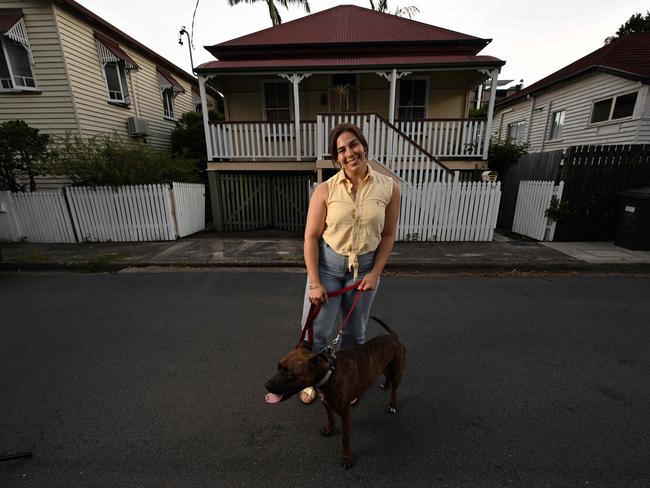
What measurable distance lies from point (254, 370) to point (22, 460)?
4.89 feet

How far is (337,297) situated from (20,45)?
495 inches

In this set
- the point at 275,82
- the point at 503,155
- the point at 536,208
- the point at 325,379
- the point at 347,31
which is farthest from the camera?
the point at 347,31

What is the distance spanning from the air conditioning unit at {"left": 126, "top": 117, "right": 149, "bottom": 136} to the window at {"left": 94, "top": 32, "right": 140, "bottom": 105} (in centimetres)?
61

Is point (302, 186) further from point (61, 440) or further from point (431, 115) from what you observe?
point (61, 440)

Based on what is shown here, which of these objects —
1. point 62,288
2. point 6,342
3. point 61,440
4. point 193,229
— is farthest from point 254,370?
point 193,229

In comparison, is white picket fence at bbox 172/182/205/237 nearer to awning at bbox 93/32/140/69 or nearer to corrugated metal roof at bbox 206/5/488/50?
corrugated metal roof at bbox 206/5/488/50

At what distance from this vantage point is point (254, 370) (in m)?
2.58

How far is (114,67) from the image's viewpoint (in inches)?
402

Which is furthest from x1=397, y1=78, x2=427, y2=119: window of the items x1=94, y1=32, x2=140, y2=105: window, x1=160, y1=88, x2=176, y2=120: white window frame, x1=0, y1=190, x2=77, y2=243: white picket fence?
x1=0, y1=190, x2=77, y2=243: white picket fence

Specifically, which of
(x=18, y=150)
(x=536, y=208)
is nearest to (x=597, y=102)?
(x=536, y=208)

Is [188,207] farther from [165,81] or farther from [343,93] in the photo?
[165,81]

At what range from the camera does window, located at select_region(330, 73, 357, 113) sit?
9863 mm

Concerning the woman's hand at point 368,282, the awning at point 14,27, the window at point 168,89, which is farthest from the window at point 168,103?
the woman's hand at point 368,282

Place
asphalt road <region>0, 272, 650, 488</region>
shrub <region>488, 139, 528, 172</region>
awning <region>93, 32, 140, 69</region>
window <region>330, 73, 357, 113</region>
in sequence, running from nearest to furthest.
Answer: asphalt road <region>0, 272, 650, 488</region>
shrub <region>488, 139, 528, 172</region>
awning <region>93, 32, 140, 69</region>
window <region>330, 73, 357, 113</region>
